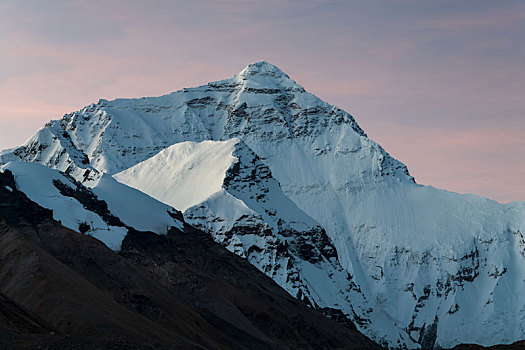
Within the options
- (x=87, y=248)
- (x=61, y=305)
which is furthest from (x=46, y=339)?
(x=87, y=248)

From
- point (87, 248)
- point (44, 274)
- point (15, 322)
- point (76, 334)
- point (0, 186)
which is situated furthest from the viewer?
point (0, 186)

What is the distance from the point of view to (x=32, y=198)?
19812 centimetres

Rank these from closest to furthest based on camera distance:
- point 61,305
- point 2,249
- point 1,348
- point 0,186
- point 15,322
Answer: point 1,348 → point 15,322 → point 61,305 → point 2,249 → point 0,186

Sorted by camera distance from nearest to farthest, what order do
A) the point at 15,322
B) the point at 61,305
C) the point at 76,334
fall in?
the point at 15,322
the point at 76,334
the point at 61,305

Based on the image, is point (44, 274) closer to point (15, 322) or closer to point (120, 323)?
point (120, 323)

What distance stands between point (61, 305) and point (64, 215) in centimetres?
6090

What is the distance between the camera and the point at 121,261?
A: 184 m

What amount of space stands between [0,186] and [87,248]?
79.3 ft

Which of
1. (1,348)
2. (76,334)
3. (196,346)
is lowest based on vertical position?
(1,348)

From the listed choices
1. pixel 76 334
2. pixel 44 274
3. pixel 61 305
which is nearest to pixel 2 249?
pixel 44 274

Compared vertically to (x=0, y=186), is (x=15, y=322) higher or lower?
lower

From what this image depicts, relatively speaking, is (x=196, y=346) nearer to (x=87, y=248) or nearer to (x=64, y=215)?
(x=87, y=248)

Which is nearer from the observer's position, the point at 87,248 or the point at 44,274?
the point at 44,274

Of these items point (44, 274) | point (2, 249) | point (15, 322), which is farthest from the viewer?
point (2, 249)
